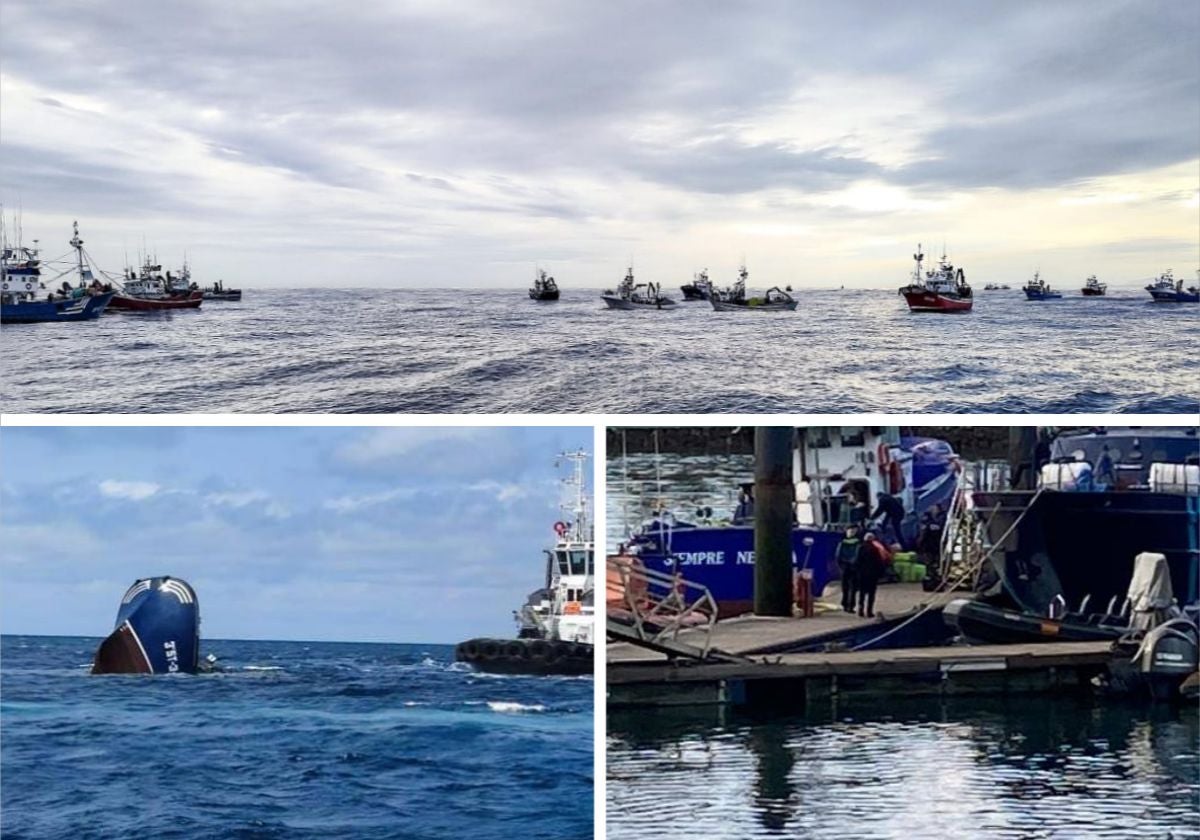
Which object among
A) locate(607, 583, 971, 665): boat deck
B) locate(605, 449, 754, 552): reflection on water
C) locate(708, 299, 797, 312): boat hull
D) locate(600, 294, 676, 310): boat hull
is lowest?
locate(607, 583, 971, 665): boat deck

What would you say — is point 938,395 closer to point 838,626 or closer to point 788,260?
point 788,260

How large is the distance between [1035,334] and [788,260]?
1973 mm

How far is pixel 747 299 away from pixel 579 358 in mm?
934

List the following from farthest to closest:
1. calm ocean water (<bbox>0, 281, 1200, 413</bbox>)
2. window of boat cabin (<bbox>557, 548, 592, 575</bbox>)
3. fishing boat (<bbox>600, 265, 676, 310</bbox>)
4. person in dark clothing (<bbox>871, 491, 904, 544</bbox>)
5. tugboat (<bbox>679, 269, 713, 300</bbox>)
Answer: fishing boat (<bbox>600, 265, 676, 310</bbox>) → tugboat (<bbox>679, 269, 713, 300</bbox>) → calm ocean water (<bbox>0, 281, 1200, 413</bbox>) → person in dark clothing (<bbox>871, 491, 904, 544</bbox>) → window of boat cabin (<bbox>557, 548, 592, 575</bbox>)

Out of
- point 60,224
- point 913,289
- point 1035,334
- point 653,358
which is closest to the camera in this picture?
point 60,224

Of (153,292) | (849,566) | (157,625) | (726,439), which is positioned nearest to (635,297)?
(726,439)

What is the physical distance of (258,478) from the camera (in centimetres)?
454

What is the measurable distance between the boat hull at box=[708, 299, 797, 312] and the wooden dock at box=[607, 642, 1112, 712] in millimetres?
1979

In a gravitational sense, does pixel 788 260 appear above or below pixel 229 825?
above

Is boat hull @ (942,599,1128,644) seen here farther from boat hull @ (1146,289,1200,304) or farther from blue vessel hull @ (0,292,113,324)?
blue vessel hull @ (0,292,113,324)

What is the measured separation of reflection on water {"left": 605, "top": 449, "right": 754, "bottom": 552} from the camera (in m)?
4.53

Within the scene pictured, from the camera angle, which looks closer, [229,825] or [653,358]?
[229,825]

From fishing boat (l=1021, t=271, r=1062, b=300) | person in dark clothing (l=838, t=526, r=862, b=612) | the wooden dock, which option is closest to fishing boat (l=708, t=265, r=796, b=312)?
fishing boat (l=1021, t=271, r=1062, b=300)

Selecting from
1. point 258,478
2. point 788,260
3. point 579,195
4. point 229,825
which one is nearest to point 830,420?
point 788,260
